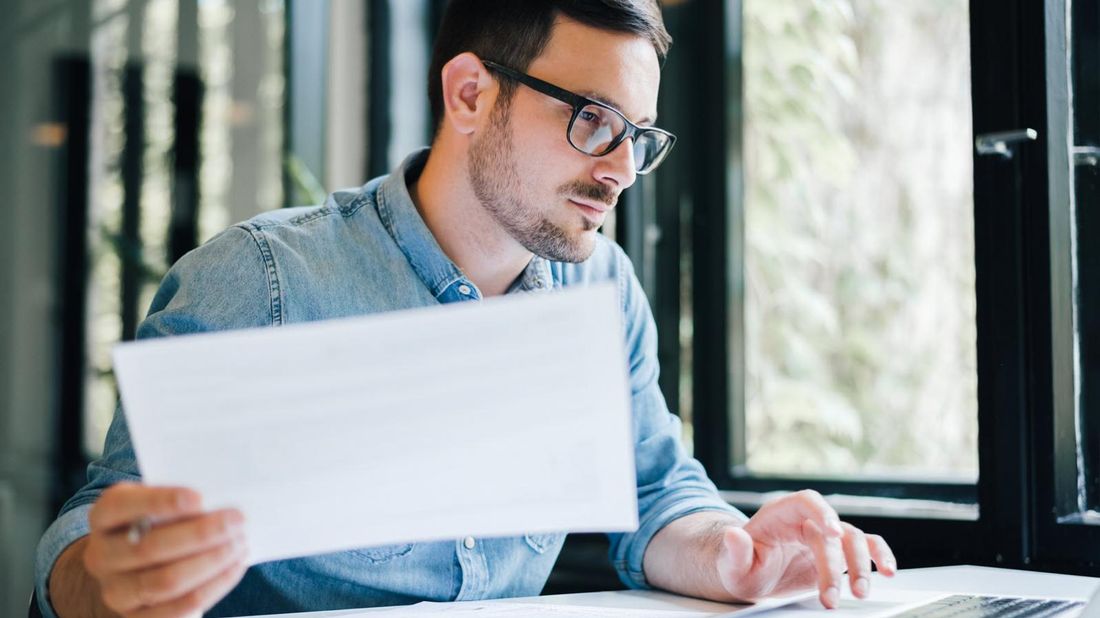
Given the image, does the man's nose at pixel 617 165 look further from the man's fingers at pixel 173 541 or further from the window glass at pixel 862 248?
the window glass at pixel 862 248

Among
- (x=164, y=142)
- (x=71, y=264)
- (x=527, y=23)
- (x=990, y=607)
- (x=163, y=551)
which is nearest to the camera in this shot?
(x=163, y=551)

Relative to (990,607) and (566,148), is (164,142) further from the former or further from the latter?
(990,607)

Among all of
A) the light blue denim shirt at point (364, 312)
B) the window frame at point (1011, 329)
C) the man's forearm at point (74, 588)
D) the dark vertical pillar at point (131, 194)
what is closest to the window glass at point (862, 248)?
the window frame at point (1011, 329)

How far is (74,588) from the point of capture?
2.74 feet

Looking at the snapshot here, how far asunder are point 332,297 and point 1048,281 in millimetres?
904

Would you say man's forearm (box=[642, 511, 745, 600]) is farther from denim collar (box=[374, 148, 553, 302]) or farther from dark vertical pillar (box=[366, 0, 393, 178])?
dark vertical pillar (box=[366, 0, 393, 178])

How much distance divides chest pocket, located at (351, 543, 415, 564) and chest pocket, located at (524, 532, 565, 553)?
17cm

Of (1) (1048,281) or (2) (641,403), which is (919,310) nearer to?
(1) (1048,281)

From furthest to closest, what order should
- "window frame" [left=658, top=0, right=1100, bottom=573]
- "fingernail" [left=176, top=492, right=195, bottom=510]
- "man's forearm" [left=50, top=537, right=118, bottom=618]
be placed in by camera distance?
"window frame" [left=658, top=0, right=1100, bottom=573] < "man's forearm" [left=50, top=537, right=118, bottom=618] < "fingernail" [left=176, top=492, right=195, bottom=510]

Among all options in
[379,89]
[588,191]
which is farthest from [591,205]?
[379,89]

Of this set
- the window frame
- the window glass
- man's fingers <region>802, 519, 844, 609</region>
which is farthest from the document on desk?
the window glass

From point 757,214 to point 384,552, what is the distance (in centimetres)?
127

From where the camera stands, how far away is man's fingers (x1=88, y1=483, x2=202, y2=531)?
26.2 inches

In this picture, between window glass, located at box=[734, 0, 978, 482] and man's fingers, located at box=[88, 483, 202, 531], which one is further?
window glass, located at box=[734, 0, 978, 482]
